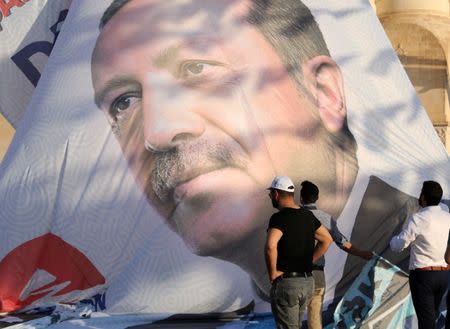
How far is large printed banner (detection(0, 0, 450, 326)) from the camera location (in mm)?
5762

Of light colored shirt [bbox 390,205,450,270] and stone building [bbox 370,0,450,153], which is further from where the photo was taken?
stone building [bbox 370,0,450,153]

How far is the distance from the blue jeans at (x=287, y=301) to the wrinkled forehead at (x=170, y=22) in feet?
10.0

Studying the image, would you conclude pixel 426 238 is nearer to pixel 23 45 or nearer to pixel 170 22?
pixel 170 22

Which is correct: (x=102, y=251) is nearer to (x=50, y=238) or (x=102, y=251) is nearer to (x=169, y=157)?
(x=50, y=238)

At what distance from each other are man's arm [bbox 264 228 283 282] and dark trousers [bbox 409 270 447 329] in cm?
109

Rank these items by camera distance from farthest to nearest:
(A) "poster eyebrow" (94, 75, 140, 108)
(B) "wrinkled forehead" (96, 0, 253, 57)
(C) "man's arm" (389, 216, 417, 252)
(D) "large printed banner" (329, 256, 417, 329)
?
(B) "wrinkled forehead" (96, 0, 253, 57), (A) "poster eyebrow" (94, 75, 140, 108), (D) "large printed banner" (329, 256, 417, 329), (C) "man's arm" (389, 216, 417, 252)

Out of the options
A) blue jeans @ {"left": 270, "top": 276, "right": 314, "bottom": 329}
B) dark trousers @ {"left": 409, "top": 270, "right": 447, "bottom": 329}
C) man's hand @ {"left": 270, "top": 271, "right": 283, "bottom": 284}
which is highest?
man's hand @ {"left": 270, "top": 271, "right": 283, "bottom": 284}

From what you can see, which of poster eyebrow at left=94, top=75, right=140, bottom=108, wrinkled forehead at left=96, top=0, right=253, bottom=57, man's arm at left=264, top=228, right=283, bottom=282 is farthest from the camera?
wrinkled forehead at left=96, top=0, right=253, bottom=57

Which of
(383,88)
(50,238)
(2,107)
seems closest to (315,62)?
(383,88)

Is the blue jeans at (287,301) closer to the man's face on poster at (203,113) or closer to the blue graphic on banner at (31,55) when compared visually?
the man's face on poster at (203,113)

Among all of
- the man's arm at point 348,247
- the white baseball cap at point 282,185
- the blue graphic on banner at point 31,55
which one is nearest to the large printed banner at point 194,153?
the man's arm at point 348,247

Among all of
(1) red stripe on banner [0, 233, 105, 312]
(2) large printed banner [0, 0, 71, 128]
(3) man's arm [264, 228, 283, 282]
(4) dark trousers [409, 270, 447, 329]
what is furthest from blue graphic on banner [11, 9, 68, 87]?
(4) dark trousers [409, 270, 447, 329]

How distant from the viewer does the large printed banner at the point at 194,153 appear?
227 inches

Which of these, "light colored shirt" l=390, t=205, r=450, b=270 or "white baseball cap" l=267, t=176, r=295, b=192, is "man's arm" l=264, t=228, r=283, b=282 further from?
"light colored shirt" l=390, t=205, r=450, b=270
